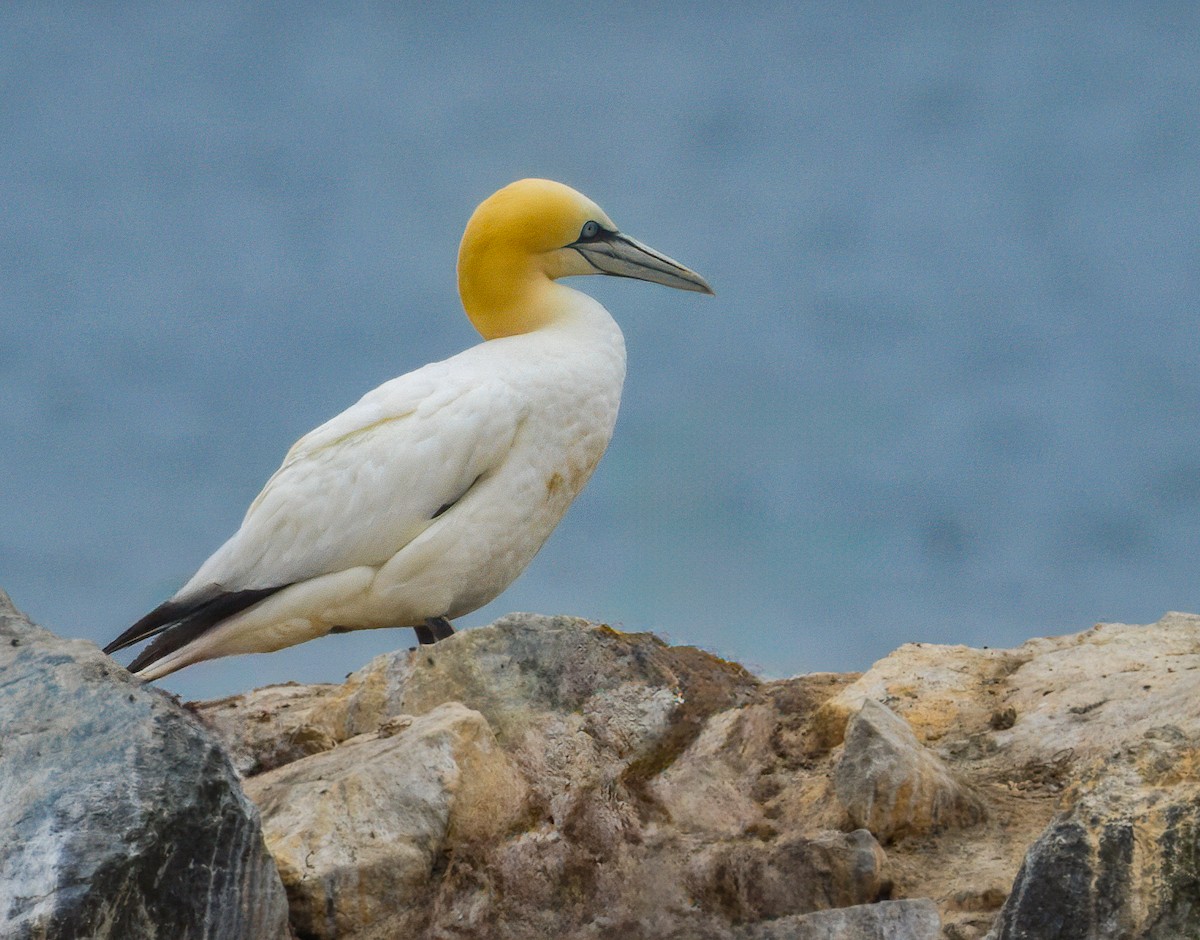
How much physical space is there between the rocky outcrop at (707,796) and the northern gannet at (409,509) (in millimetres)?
553

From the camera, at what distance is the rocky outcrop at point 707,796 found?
5234 millimetres

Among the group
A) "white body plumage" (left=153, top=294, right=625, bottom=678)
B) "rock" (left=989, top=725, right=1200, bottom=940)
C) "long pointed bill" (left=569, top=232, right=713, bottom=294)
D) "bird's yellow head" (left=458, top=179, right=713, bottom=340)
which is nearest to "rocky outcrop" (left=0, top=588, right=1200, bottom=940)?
"rock" (left=989, top=725, right=1200, bottom=940)

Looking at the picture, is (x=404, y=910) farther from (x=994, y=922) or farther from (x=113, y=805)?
(x=994, y=922)

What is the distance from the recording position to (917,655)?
8.27 m

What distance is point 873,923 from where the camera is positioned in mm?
5535

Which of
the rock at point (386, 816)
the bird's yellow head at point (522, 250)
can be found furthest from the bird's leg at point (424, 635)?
the bird's yellow head at point (522, 250)

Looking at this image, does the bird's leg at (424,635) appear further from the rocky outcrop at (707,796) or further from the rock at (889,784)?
the rock at (889,784)

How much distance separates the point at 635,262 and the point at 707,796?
3.89 m

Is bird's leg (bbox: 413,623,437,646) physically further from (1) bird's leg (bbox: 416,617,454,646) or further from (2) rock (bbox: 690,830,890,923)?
(2) rock (bbox: 690,830,890,923)

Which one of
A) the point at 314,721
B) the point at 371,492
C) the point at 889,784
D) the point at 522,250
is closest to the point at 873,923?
the point at 889,784

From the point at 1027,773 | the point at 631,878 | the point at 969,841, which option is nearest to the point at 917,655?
the point at 1027,773

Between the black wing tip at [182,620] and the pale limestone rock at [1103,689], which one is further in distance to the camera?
the black wing tip at [182,620]

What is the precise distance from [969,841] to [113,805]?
323 centimetres

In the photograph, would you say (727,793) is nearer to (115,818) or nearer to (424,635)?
(424,635)
